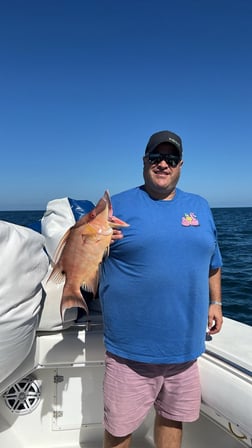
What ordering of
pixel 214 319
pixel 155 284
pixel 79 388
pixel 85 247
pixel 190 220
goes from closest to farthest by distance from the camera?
1. pixel 85 247
2. pixel 155 284
3. pixel 190 220
4. pixel 214 319
5. pixel 79 388

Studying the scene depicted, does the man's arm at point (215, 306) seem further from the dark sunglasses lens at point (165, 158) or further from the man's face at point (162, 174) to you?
the dark sunglasses lens at point (165, 158)

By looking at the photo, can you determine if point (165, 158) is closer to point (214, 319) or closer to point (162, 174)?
point (162, 174)

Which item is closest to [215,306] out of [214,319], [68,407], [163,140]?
[214,319]

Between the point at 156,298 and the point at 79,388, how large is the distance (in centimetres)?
122

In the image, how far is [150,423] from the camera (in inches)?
116

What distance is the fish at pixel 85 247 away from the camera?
5.69 ft

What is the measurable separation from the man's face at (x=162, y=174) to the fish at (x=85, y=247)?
17.5 inches

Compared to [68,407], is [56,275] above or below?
above

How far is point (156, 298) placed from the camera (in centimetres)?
204

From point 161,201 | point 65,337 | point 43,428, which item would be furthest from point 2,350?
point 43,428

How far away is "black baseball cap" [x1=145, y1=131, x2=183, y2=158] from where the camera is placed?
85.7 inches

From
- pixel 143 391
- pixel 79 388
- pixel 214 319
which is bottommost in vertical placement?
pixel 79 388

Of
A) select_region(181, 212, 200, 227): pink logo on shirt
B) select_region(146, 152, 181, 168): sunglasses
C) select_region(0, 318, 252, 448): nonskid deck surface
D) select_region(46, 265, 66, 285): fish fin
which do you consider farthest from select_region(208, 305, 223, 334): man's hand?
select_region(46, 265, 66, 285): fish fin

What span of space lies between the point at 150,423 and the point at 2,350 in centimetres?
168
